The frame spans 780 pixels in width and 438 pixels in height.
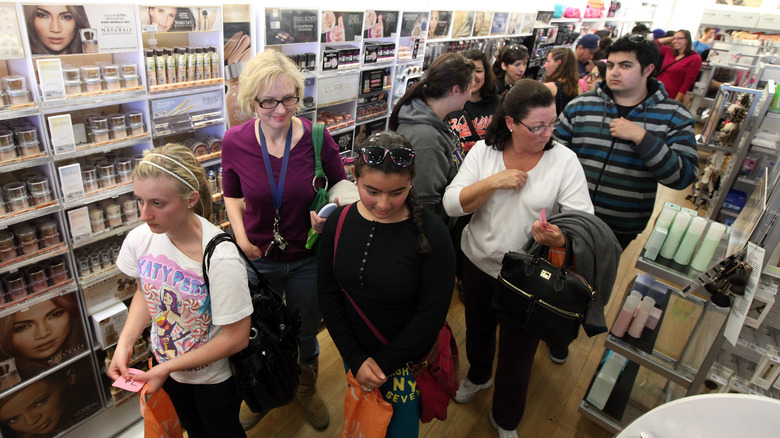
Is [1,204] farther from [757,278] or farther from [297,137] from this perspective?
[757,278]

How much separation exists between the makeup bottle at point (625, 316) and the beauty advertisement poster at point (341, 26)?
2.71 m

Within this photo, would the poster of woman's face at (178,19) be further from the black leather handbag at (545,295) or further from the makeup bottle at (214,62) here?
the black leather handbag at (545,295)

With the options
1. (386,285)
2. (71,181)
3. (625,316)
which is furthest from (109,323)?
(625,316)

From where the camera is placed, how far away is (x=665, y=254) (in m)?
2.07

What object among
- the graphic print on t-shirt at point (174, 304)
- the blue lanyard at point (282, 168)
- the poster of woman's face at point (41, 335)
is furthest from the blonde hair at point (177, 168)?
the poster of woman's face at point (41, 335)

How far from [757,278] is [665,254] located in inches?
24.0

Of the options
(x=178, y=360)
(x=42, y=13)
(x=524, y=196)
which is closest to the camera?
(x=178, y=360)

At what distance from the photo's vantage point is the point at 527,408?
2.60m

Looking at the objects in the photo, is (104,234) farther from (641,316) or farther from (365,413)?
(641,316)

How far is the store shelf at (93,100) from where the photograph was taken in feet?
6.71

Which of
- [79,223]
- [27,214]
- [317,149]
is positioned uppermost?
[317,149]

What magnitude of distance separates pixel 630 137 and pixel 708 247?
1.91 ft

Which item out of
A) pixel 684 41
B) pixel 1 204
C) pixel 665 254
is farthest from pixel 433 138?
pixel 684 41

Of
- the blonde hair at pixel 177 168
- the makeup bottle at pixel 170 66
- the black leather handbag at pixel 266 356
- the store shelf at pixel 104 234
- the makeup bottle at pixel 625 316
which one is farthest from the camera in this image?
the makeup bottle at pixel 170 66
